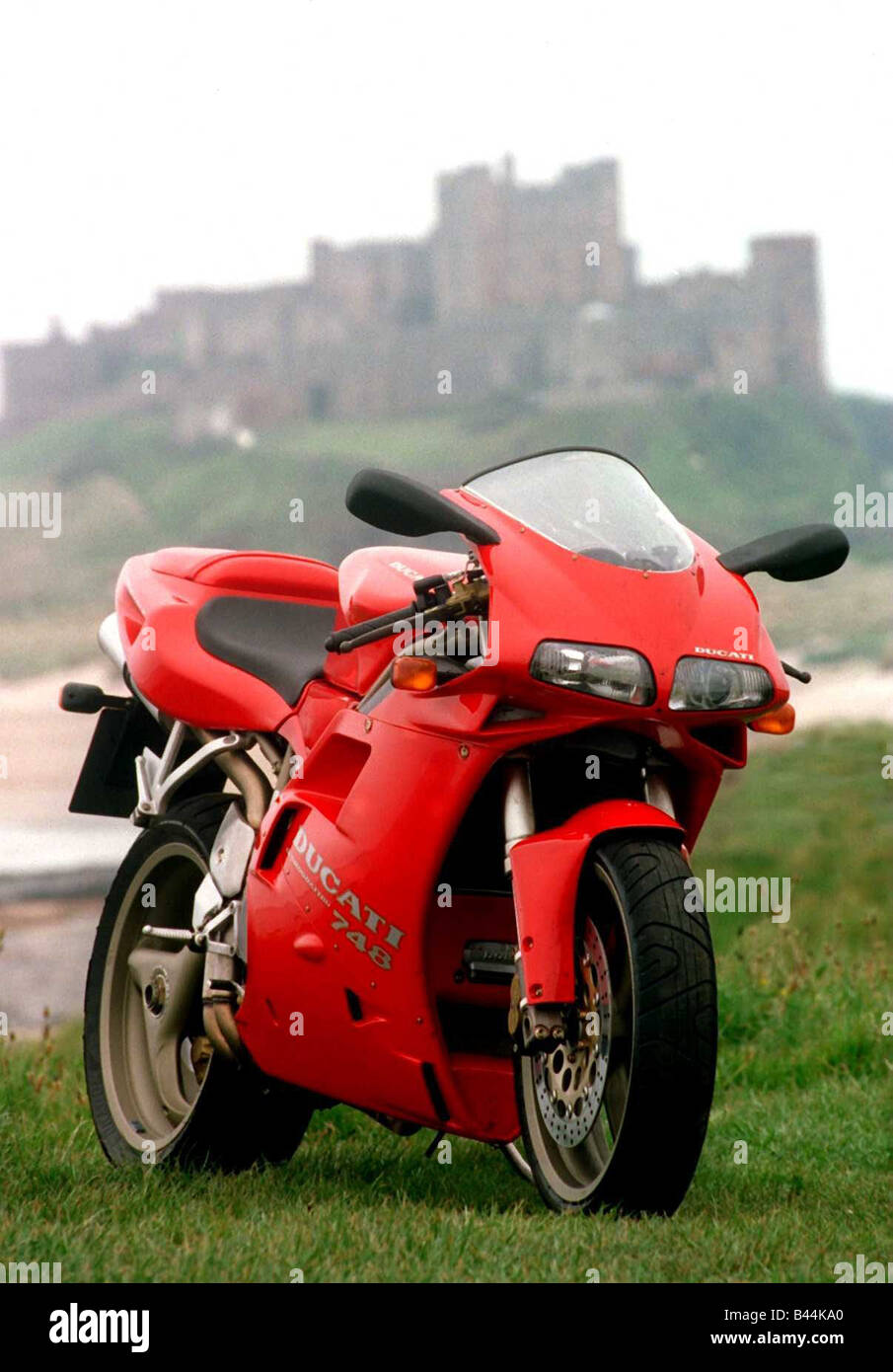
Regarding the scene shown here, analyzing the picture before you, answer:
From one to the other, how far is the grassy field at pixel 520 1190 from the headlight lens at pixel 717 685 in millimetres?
842

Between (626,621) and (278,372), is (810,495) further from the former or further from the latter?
(626,621)

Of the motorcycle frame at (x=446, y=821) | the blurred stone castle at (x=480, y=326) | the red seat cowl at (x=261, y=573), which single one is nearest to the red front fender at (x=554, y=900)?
the motorcycle frame at (x=446, y=821)

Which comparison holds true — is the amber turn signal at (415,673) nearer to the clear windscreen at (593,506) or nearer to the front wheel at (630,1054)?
the clear windscreen at (593,506)

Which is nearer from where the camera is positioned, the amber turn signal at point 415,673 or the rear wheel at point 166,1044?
the amber turn signal at point 415,673

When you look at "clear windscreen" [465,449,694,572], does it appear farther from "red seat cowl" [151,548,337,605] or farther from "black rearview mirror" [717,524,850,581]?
"red seat cowl" [151,548,337,605]

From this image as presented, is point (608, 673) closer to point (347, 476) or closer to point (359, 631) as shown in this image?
point (359, 631)

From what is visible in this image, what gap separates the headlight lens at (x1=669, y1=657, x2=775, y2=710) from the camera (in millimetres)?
4141

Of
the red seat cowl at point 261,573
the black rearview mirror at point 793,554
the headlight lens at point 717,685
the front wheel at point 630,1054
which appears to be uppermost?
the red seat cowl at point 261,573

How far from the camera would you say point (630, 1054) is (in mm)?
4055

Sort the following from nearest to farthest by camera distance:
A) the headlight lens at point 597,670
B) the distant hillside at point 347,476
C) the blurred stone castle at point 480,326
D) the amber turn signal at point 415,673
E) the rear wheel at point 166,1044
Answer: the headlight lens at point 597,670
the amber turn signal at point 415,673
the rear wheel at point 166,1044
the distant hillside at point 347,476
the blurred stone castle at point 480,326

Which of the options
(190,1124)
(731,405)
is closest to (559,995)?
(190,1124)

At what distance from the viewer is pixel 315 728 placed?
5.09 metres

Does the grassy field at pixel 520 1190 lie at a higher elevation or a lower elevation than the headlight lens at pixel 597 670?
lower

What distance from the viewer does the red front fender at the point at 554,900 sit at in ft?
13.5
